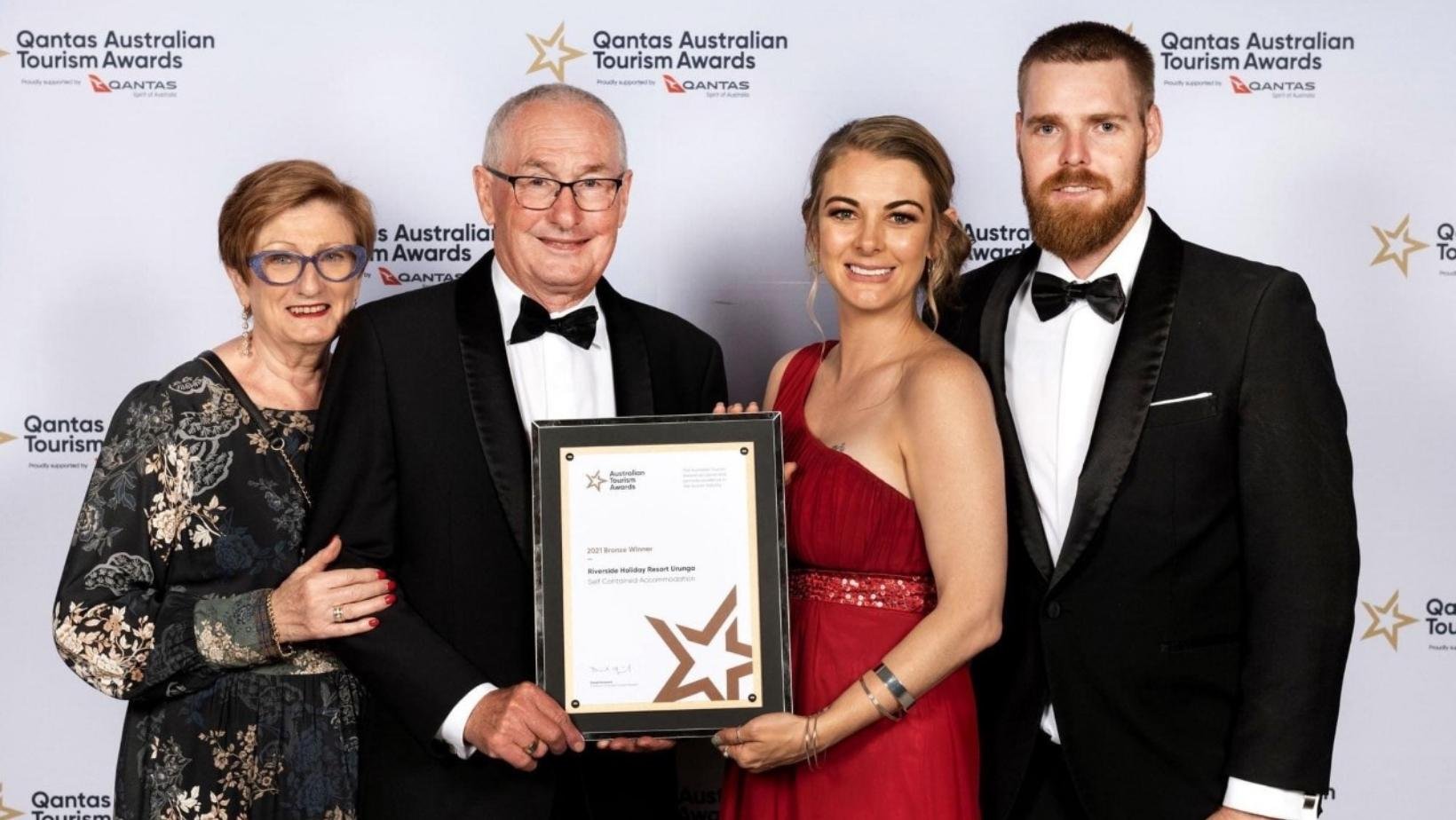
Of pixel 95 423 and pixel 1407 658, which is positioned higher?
pixel 95 423

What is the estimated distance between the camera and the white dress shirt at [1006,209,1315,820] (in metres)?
2.64

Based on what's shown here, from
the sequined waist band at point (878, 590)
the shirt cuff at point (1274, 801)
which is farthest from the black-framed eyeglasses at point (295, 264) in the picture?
the shirt cuff at point (1274, 801)

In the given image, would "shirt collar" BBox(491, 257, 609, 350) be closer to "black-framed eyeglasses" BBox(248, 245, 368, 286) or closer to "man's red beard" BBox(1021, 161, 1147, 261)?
"black-framed eyeglasses" BBox(248, 245, 368, 286)

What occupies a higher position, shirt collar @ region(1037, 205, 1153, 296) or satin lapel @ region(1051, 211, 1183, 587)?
shirt collar @ region(1037, 205, 1153, 296)

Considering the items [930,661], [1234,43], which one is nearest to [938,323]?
[930,661]

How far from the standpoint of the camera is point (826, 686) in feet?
8.46

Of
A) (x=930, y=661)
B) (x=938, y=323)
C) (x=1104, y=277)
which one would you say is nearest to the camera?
(x=930, y=661)

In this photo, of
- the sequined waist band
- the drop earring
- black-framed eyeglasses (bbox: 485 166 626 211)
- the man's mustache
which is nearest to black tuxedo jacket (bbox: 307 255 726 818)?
black-framed eyeglasses (bbox: 485 166 626 211)

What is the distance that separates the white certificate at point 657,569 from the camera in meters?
2.49

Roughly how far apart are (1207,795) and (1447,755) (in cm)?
175

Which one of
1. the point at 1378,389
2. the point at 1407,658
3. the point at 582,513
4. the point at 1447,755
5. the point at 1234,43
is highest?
the point at 1234,43

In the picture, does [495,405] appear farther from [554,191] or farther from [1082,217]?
[1082,217]

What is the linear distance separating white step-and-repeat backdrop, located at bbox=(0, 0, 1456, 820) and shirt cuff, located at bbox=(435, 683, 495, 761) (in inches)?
57.7

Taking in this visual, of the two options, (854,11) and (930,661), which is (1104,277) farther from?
(854,11)
